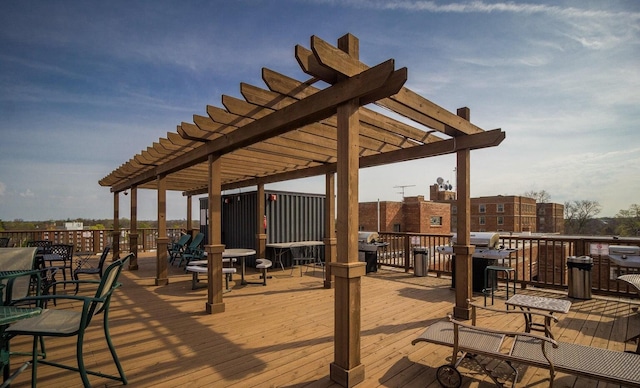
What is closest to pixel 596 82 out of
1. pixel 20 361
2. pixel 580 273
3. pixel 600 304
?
pixel 580 273

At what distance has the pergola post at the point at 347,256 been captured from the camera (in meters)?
2.36

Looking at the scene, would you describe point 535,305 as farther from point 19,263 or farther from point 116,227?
point 116,227

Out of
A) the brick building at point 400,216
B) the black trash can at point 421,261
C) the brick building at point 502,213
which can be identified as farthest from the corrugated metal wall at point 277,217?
the brick building at point 502,213

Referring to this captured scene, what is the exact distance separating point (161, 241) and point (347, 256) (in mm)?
5106

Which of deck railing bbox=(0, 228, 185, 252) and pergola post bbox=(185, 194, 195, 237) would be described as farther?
pergola post bbox=(185, 194, 195, 237)

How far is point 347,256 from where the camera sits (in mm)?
2393

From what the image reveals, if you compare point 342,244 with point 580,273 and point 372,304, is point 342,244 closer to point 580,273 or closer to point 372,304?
point 372,304

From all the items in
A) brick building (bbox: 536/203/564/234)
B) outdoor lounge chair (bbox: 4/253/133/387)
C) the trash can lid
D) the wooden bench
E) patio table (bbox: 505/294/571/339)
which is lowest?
brick building (bbox: 536/203/564/234)

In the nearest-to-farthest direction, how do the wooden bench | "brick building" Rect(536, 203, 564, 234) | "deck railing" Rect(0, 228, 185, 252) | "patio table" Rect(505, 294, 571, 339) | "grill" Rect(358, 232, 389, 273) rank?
the wooden bench
"patio table" Rect(505, 294, 571, 339)
"grill" Rect(358, 232, 389, 273)
"deck railing" Rect(0, 228, 185, 252)
"brick building" Rect(536, 203, 564, 234)

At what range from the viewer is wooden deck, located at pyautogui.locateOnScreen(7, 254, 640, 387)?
2473 mm

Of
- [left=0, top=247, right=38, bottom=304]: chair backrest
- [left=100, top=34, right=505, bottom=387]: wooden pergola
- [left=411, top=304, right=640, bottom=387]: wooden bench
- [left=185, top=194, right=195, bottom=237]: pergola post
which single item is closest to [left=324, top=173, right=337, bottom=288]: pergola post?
[left=100, top=34, right=505, bottom=387]: wooden pergola

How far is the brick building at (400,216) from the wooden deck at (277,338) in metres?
19.9

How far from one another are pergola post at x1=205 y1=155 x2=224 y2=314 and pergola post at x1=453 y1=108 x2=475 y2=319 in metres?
3.34

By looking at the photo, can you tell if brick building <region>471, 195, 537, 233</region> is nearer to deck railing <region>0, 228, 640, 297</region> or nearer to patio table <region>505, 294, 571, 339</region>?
deck railing <region>0, 228, 640, 297</region>
